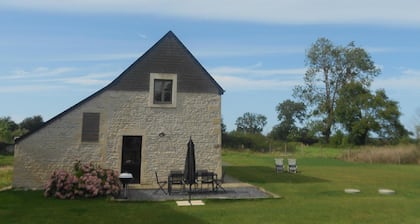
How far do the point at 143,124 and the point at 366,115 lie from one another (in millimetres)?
45805

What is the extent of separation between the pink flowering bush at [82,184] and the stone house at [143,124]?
2.16 meters

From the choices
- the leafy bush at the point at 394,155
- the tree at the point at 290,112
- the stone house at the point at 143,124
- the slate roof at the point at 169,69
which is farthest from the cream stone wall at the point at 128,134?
the tree at the point at 290,112

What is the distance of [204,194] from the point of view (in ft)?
47.4

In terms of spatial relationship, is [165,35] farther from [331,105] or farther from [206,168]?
[331,105]

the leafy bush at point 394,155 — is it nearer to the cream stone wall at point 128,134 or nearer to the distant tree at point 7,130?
the cream stone wall at point 128,134

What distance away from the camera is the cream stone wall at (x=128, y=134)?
15.9 meters

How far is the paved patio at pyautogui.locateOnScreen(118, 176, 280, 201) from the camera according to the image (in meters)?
13.6

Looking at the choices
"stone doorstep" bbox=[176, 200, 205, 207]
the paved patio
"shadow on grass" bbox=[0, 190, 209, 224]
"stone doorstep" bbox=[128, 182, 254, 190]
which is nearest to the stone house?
"stone doorstep" bbox=[128, 182, 254, 190]

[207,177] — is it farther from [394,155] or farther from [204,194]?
[394,155]

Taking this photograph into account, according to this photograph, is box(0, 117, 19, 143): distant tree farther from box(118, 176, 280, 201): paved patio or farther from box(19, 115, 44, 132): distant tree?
box(118, 176, 280, 201): paved patio

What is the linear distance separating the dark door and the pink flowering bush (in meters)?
2.63

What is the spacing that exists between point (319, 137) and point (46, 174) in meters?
52.7

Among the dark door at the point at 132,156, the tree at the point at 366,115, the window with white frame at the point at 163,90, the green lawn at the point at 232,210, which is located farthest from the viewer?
the tree at the point at 366,115

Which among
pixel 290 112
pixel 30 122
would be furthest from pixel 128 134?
pixel 290 112
